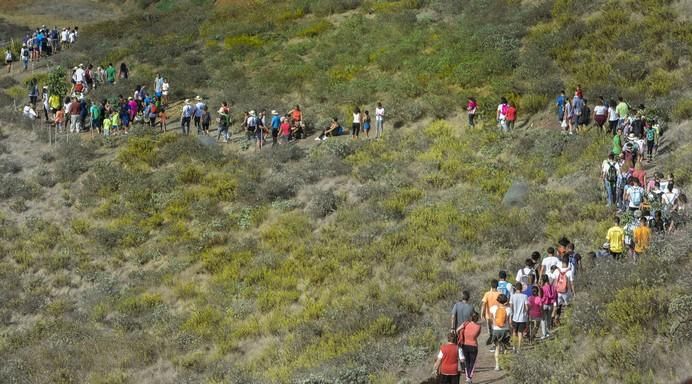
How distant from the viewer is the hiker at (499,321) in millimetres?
12781

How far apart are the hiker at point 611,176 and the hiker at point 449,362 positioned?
8.30m

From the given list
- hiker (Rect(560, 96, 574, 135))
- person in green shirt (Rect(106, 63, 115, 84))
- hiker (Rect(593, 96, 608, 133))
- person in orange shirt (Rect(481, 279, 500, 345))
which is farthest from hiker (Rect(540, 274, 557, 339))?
Answer: person in green shirt (Rect(106, 63, 115, 84))

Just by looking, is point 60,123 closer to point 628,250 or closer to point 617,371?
point 628,250

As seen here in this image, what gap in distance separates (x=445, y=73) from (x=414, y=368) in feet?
62.1

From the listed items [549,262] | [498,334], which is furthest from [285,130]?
[498,334]

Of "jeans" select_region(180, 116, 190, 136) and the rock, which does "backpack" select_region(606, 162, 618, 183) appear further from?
"jeans" select_region(180, 116, 190, 136)

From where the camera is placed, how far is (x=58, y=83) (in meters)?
35.0

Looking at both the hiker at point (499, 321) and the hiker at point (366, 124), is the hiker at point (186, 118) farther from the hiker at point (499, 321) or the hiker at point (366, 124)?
the hiker at point (499, 321)

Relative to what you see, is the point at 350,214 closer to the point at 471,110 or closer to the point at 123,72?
the point at 471,110

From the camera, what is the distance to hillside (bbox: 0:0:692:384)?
556 inches

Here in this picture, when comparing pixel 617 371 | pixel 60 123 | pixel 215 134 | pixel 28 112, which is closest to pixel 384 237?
pixel 617 371

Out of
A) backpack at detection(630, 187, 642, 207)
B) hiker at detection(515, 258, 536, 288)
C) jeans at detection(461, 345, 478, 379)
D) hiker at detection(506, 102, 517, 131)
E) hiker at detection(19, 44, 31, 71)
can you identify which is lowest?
jeans at detection(461, 345, 478, 379)

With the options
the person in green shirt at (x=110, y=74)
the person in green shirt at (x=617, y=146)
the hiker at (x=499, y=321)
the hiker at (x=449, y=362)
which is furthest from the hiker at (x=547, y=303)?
the person in green shirt at (x=110, y=74)

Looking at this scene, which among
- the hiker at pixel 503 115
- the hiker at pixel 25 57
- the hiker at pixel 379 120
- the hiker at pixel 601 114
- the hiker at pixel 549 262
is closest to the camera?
the hiker at pixel 549 262
